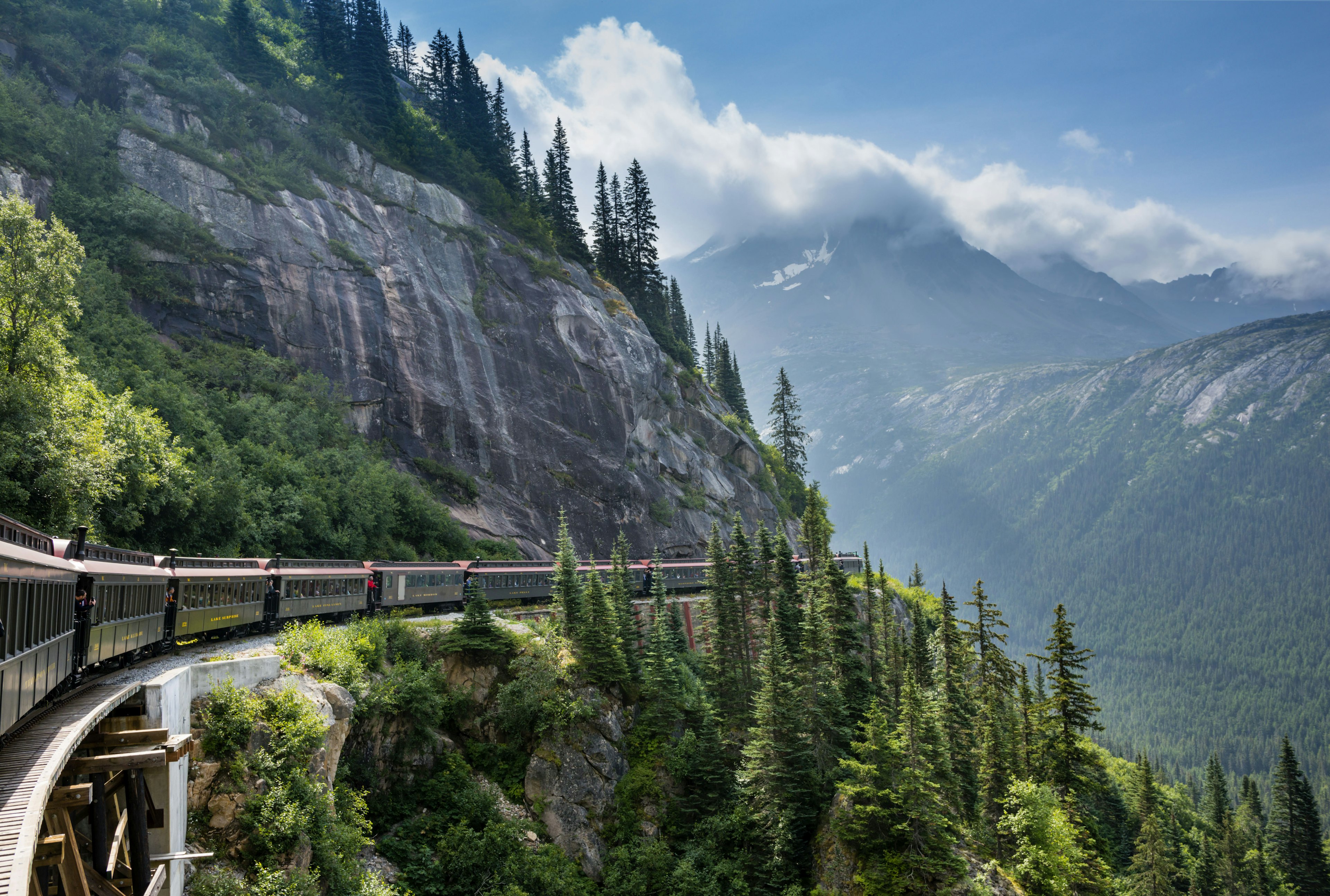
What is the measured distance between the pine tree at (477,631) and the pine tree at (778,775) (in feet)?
43.7

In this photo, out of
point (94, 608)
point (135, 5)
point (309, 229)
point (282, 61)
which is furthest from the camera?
point (282, 61)

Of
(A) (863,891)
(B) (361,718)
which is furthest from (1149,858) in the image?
(B) (361,718)

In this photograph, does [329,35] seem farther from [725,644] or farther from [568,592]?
[725,644]

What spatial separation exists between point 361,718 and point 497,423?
1489 inches

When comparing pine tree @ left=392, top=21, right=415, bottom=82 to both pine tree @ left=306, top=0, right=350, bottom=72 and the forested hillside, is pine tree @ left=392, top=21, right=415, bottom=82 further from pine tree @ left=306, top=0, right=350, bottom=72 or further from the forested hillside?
the forested hillside

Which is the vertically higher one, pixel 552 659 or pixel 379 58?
pixel 379 58

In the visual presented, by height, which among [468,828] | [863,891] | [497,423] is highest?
[497,423]

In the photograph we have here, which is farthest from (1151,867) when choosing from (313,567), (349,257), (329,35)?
(329,35)

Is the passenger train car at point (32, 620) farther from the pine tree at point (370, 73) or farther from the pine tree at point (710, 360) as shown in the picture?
the pine tree at point (710, 360)

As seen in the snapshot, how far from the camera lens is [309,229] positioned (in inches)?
2478

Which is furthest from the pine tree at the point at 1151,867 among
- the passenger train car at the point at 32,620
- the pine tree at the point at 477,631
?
the passenger train car at the point at 32,620

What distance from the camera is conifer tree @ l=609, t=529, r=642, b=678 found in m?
43.2

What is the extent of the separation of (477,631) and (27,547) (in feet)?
77.9

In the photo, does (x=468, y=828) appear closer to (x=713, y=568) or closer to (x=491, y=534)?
(x=713, y=568)
